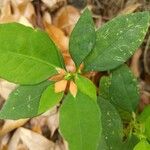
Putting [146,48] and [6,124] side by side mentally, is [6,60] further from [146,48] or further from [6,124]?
[146,48]

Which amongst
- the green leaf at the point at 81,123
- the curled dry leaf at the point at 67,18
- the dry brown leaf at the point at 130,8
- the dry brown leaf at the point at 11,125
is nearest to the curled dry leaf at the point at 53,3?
the curled dry leaf at the point at 67,18

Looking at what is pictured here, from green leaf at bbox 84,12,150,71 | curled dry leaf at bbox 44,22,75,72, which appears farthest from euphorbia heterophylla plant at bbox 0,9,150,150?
curled dry leaf at bbox 44,22,75,72

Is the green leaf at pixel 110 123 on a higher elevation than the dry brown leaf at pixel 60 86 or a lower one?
lower

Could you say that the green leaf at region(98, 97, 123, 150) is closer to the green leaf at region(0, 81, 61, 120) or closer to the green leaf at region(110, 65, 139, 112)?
the green leaf at region(110, 65, 139, 112)

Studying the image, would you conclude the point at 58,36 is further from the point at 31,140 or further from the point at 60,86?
the point at 60,86

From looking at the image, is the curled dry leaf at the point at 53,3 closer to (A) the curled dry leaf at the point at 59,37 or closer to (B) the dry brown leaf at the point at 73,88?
(A) the curled dry leaf at the point at 59,37
